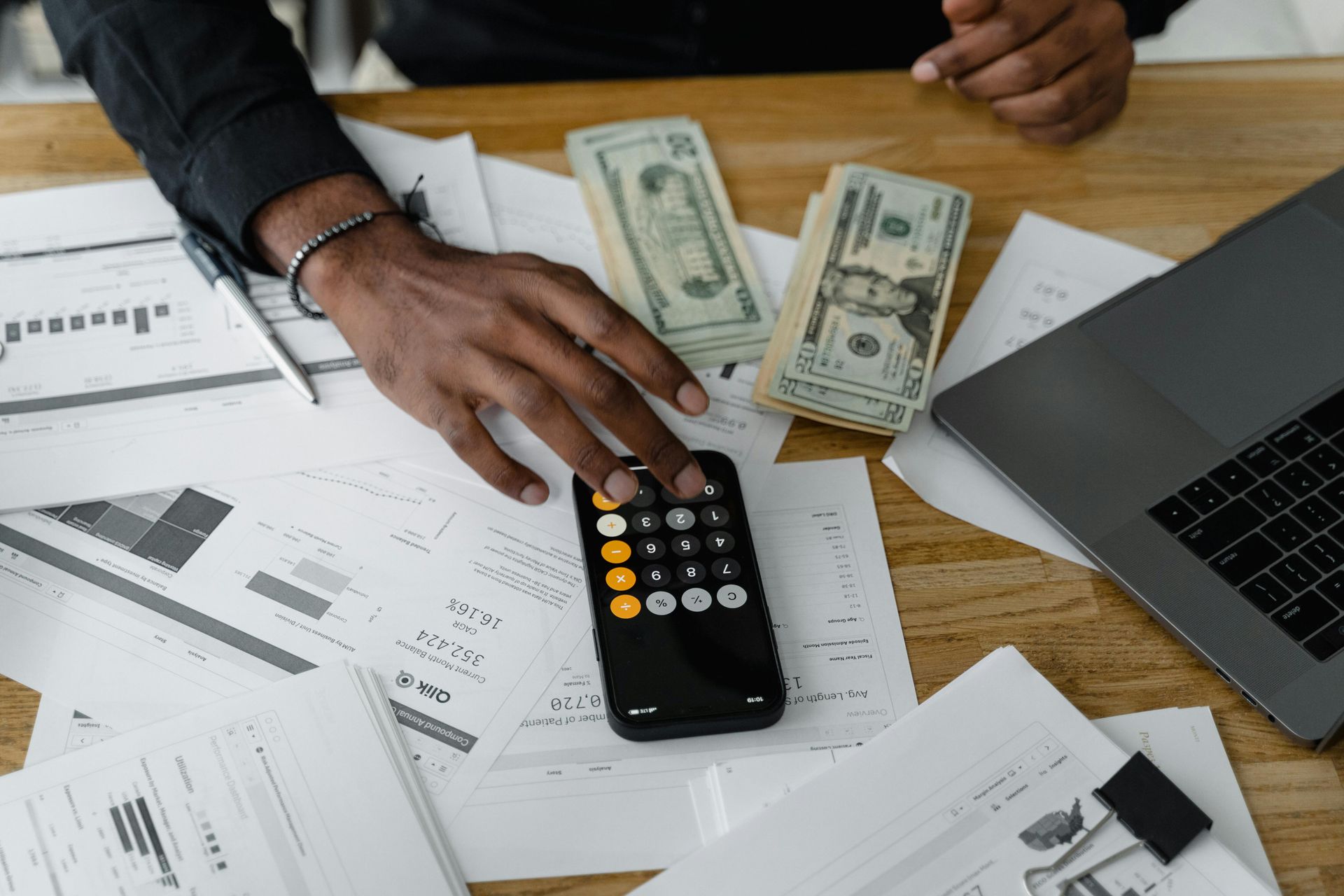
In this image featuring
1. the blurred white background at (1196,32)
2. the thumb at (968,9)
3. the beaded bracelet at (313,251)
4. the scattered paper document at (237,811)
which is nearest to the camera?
the scattered paper document at (237,811)

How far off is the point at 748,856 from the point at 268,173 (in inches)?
22.4

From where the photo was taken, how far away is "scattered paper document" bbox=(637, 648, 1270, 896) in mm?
503

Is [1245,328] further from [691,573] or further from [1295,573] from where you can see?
[691,573]

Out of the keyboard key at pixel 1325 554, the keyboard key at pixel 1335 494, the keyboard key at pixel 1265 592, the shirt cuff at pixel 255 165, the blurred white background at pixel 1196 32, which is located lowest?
the blurred white background at pixel 1196 32

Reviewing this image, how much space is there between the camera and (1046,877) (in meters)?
0.51

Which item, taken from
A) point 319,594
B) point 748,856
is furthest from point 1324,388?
point 319,594

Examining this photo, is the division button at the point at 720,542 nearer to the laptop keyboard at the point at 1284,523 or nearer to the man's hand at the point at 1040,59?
the laptop keyboard at the point at 1284,523

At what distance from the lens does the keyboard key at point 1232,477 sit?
624 mm

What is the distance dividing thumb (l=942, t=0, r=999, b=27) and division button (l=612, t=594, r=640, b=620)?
56 centimetres

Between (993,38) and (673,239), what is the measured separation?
321 millimetres

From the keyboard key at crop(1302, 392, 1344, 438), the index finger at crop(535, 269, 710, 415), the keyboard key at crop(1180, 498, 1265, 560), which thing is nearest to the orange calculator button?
the index finger at crop(535, 269, 710, 415)

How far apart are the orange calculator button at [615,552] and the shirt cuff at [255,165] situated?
1.12ft

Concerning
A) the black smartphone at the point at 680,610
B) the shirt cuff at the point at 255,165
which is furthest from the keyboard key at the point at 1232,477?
the shirt cuff at the point at 255,165

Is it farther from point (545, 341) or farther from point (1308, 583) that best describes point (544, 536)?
point (1308, 583)
